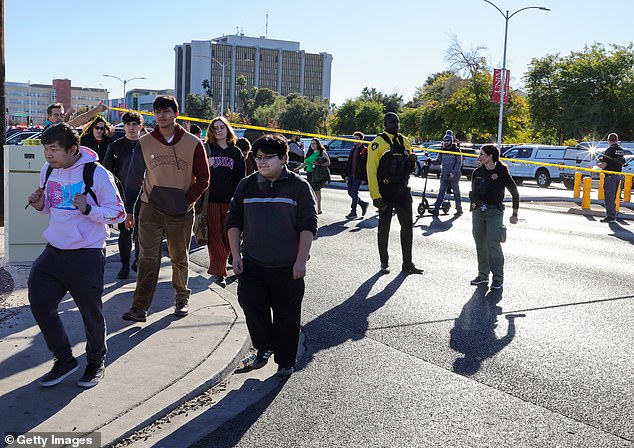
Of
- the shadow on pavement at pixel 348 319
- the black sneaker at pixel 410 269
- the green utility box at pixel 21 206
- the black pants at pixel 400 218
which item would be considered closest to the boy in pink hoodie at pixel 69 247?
the shadow on pavement at pixel 348 319

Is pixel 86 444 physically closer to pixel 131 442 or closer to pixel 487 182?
pixel 131 442

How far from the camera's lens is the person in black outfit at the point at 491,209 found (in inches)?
342

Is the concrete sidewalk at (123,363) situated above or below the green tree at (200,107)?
below

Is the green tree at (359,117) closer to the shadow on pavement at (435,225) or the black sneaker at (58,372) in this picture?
the shadow on pavement at (435,225)

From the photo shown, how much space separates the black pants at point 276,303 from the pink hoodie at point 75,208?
101 centimetres

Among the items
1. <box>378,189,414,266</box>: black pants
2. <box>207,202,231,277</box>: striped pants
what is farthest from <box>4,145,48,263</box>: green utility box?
<box>378,189,414,266</box>: black pants

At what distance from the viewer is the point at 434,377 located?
17.8ft

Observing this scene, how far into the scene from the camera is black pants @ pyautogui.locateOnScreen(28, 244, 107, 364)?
4.84 meters

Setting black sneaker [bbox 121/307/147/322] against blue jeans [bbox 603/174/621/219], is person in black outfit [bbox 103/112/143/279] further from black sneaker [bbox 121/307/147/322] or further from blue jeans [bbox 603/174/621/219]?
blue jeans [bbox 603/174/621/219]

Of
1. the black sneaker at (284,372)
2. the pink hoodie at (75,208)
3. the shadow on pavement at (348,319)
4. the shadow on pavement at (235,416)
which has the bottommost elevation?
the shadow on pavement at (235,416)

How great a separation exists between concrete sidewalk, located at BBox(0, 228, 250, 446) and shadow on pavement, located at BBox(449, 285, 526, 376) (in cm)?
175

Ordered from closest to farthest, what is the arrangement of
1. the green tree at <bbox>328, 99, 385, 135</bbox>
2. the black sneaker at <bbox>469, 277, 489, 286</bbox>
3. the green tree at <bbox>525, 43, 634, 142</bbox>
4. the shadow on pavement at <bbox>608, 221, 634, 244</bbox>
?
the black sneaker at <bbox>469, 277, 489, 286</bbox> → the shadow on pavement at <bbox>608, 221, 634, 244</bbox> → the green tree at <bbox>525, 43, 634, 142</bbox> → the green tree at <bbox>328, 99, 385, 135</bbox>

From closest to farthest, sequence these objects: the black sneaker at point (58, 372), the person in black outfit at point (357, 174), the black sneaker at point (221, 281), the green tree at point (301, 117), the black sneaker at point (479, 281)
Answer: the black sneaker at point (58, 372) < the black sneaker at point (221, 281) < the black sneaker at point (479, 281) < the person in black outfit at point (357, 174) < the green tree at point (301, 117)

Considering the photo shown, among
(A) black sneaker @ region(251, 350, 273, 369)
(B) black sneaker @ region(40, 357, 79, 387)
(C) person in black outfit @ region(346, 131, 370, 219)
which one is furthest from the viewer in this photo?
(C) person in black outfit @ region(346, 131, 370, 219)
